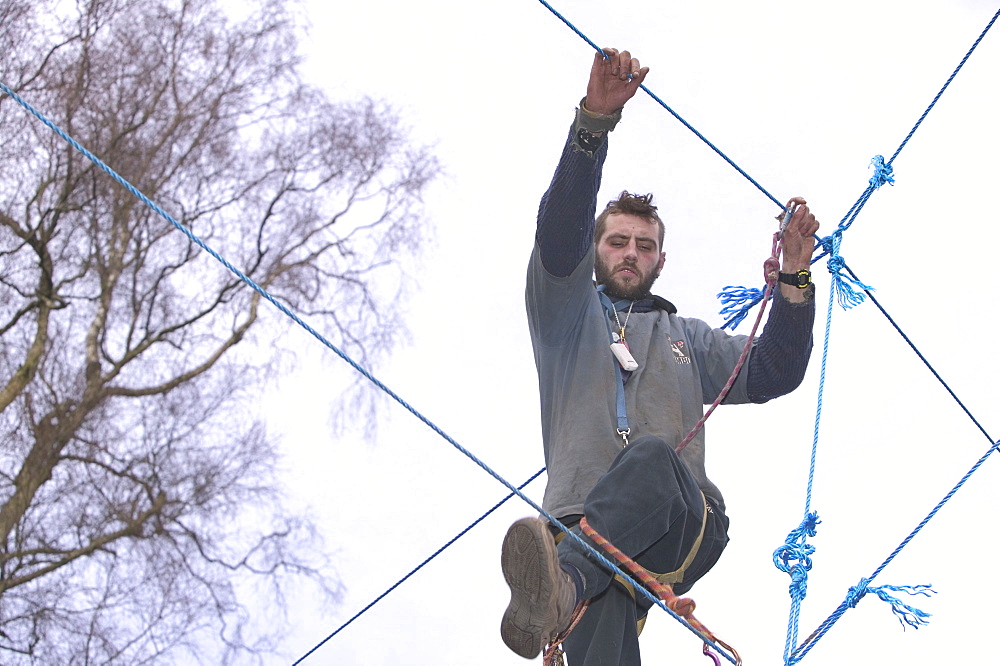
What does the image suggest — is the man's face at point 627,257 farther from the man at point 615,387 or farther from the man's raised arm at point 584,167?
the man's raised arm at point 584,167

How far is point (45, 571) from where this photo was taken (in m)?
5.60

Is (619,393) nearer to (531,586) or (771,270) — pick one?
(771,270)

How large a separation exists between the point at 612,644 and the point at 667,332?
0.81 metres

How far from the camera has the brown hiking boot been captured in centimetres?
225

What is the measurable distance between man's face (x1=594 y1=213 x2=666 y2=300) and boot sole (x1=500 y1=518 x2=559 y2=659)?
0.93 meters

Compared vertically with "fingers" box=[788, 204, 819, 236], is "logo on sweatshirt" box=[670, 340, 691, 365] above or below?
below

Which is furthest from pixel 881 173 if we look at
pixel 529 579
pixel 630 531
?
pixel 529 579

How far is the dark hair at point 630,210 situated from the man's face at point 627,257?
0.01 m

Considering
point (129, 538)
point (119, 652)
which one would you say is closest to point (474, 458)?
point (119, 652)

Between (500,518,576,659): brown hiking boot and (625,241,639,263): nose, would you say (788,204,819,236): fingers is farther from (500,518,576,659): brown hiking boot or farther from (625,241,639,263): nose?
(500,518,576,659): brown hiking boot

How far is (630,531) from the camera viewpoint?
98.5 inches

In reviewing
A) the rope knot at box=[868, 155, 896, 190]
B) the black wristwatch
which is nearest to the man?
the black wristwatch

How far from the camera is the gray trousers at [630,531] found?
8.21 feet

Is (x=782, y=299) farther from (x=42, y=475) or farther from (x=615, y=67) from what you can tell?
(x=42, y=475)
